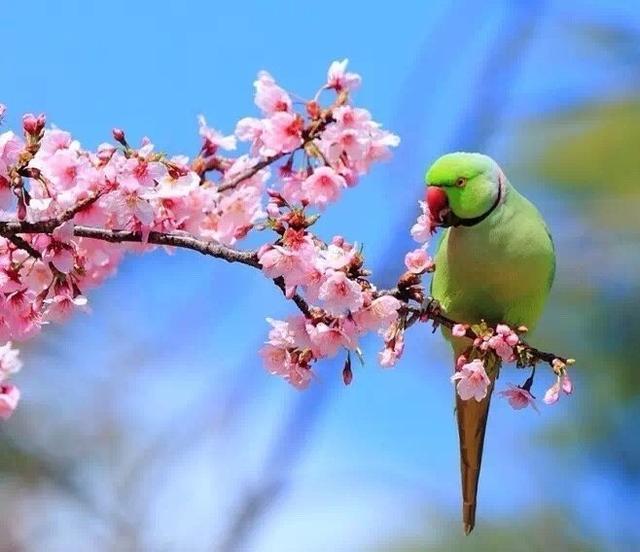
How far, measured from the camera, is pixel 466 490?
2.46 meters

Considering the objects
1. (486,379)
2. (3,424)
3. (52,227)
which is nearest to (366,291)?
(486,379)

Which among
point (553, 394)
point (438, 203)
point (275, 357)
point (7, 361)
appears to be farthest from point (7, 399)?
point (553, 394)

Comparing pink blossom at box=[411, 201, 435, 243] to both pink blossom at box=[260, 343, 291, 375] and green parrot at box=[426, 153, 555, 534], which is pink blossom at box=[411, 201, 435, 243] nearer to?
green parrot at box=[426, 153, 555, 534]

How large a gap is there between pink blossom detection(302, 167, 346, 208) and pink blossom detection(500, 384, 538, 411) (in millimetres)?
690

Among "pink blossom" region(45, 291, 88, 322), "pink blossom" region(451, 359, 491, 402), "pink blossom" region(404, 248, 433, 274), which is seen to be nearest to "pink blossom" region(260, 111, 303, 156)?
"pink blossom" region(404, 248, 433, 274)

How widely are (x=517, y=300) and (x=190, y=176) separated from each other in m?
0.82

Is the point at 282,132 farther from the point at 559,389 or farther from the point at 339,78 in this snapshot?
the point at 559,389

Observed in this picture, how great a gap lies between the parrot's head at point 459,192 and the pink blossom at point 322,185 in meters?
0.24

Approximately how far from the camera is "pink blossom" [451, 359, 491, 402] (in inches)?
80.0

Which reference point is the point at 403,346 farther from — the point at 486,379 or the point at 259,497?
the point at 259,497

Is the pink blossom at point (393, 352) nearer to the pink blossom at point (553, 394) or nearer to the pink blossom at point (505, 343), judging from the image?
the pink blossom at point (505, 343)

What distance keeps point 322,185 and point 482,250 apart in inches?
16.9

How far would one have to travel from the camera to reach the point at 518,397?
83.7 inches

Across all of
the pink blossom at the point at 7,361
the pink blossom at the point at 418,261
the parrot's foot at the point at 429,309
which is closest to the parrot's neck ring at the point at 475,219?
the pink blossom at the point at 418,261
